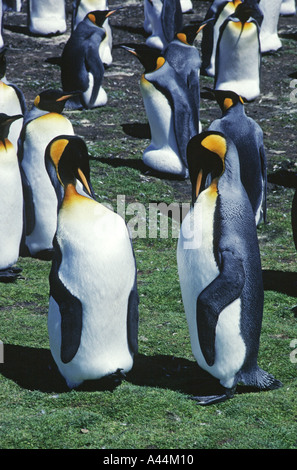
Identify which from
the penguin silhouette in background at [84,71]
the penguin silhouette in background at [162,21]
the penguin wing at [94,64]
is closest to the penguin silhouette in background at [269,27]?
the penguin silhouette in background at [162,21]

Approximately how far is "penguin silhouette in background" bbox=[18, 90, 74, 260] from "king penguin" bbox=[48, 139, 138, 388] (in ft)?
7.82

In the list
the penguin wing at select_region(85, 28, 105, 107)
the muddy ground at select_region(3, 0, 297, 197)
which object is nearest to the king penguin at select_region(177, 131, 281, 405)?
the muddy ground at select_region(3, 0, 297, 197)

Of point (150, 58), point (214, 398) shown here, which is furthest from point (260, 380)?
point (150, 58)

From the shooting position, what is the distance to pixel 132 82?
13078 mm

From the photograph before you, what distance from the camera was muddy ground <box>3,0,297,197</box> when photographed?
10492mm

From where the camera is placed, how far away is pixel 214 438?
3.95 meters

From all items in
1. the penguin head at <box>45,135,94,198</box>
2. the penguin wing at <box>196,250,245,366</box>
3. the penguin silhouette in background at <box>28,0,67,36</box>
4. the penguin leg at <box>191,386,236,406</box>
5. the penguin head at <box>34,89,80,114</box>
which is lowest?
the penguin leg at <box>191,386,236,406</box>

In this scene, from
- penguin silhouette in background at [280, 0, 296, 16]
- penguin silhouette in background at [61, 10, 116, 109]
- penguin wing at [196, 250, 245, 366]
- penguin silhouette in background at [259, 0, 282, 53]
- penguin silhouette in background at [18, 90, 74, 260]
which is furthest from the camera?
penguin silhouette in background at [280, 0, 296, 16]

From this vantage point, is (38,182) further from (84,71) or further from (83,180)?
(84,71)

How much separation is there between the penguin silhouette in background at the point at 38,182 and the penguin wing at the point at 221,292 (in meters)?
2.82

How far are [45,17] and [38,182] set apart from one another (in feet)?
30.8

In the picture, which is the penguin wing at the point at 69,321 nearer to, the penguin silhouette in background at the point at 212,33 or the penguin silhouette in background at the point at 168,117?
the penguin silhouette in background at the point at 168,117

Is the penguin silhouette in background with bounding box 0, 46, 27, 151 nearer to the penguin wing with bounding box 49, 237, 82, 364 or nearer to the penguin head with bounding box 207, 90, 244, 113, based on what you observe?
the penguin head with bounding box 207, 90, 244, 113
